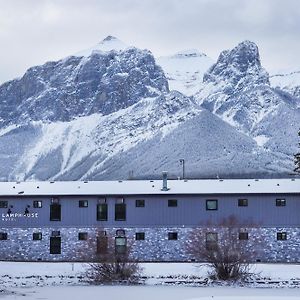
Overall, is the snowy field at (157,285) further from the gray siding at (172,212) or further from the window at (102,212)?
the window at (102,212)

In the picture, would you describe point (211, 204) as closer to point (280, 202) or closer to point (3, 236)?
point (280, 202)

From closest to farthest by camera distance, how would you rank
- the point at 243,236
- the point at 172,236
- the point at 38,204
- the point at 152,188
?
1. the point at 243,236
2. the point at 172,236
3. the point at 152,188
4. the point at 38,204

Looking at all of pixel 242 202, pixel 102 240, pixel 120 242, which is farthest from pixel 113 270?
pixel 242 202

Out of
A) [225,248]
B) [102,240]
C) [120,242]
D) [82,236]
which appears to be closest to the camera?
[225,248]

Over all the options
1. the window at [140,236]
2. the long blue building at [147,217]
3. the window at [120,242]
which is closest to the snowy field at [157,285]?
the long blue building at [147,217]

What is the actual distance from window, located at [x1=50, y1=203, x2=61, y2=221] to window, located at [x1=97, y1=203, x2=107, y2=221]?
151 inches

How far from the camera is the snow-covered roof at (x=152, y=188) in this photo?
74.9 metres

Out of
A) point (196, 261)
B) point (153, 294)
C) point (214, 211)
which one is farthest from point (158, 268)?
point (153, 294)

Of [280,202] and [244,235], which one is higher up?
[280,202]

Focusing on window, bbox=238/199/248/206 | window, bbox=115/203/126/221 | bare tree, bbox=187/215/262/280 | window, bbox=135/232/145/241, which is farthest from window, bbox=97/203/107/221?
window, bbox=238/199/248/206

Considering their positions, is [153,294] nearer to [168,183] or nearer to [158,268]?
[158,268]

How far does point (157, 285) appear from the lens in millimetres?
51438

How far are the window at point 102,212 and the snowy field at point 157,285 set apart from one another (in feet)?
30.4

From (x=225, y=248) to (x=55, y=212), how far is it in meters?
24.8
